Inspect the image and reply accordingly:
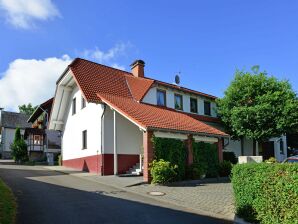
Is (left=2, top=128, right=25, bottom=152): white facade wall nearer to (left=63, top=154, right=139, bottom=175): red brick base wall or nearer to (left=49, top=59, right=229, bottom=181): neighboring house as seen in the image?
(left=49, top=59, right=229, bottom=181): neighboring house

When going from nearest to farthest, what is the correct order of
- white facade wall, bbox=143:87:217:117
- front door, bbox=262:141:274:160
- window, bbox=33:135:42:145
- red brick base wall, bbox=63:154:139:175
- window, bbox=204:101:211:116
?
red brick base wall, bbox=63:154:139:175 < white facade wall, bbox=143:87:217:117 < window, bbox=204:101:211:116 < front door, bbox=262:141:274:160 < window, bbox=33:135:42:145

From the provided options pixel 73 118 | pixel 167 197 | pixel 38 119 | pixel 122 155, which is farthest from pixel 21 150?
pixel 167 197

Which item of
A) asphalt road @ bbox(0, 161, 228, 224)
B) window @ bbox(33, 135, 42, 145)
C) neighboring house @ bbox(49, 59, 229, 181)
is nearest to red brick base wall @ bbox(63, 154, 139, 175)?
neighboring house @ bbox(49, 59, 229, 181)

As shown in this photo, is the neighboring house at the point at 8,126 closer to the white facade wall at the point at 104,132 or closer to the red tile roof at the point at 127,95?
the white facade wall at the point at 104,132

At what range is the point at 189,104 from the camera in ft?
95.2

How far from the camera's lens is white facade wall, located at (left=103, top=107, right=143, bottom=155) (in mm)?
21219

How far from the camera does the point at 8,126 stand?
2228 inches

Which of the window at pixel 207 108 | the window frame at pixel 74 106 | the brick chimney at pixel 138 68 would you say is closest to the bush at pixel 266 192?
the window frame at pixel 74 106

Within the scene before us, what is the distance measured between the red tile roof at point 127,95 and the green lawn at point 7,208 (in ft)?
25.1

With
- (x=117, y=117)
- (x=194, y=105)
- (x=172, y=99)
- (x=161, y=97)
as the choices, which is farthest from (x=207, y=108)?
(x=117, y=117)

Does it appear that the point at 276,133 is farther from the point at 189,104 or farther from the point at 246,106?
the point at 189,104

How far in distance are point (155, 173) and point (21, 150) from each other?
2352 cm

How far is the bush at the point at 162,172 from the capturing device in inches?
671

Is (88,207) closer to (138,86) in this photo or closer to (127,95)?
(127,95)
